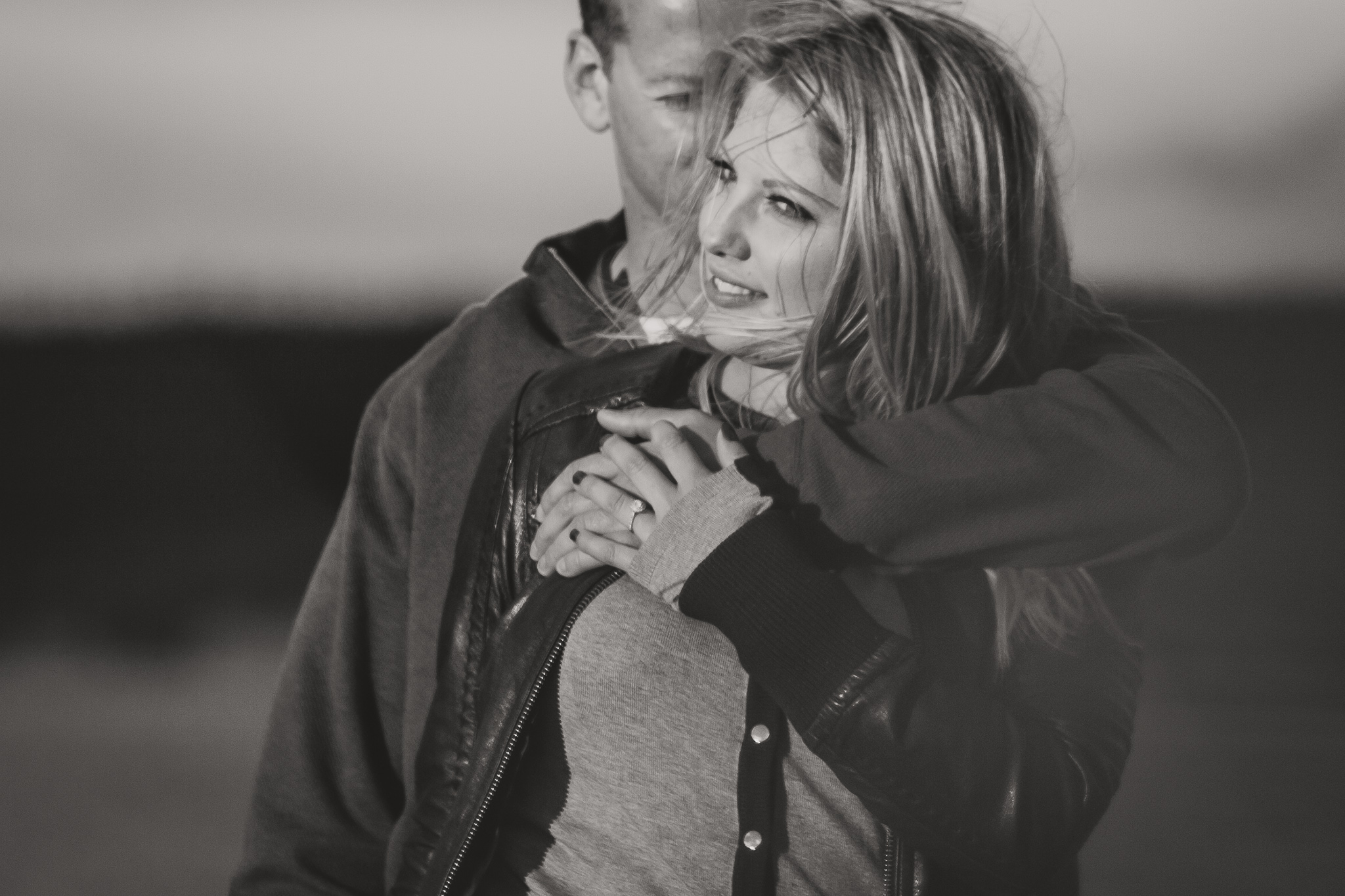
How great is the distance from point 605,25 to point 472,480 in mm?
708

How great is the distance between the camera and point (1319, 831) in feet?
13.1

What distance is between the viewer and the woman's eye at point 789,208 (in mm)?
1146

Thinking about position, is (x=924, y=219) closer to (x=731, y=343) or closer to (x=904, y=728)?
(x=731, y=343)

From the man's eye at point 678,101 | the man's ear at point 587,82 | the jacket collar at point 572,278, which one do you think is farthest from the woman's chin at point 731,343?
the man's ear at point 587,82

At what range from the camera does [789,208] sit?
1.16 meters

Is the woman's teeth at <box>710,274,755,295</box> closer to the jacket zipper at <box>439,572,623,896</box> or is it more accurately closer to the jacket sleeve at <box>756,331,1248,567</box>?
the jacket sleeve at <box>756,331,1248,567</box>

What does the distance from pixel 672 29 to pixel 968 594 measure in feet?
2.77

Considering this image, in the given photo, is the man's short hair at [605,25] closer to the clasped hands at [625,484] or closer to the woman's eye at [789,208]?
the woman's eye at [789,208]

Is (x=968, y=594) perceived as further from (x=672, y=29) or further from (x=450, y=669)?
(x=672, y=29)

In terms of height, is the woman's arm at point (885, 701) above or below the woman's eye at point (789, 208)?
below

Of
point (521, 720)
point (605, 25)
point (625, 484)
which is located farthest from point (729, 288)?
point (605, 25)

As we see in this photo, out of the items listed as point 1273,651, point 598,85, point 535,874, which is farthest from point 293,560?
point 535,874

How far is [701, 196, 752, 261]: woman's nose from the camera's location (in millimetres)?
1162

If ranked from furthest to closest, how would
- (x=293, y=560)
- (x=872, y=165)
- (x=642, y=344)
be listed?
(x=293, y=560)
(x=642, y=344)
(x=872, y=165)
